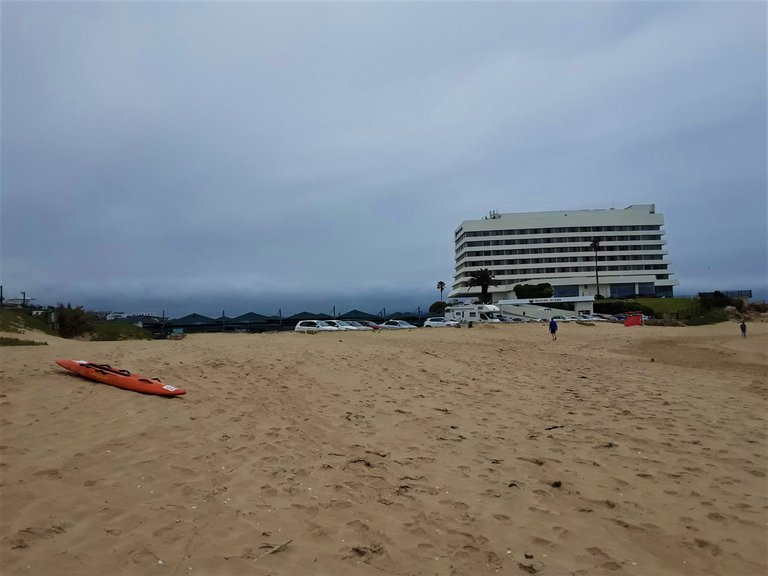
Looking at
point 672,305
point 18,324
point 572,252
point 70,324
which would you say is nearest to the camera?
point 18,324

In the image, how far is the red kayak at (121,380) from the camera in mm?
8047

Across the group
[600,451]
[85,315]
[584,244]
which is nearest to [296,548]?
[600,451]

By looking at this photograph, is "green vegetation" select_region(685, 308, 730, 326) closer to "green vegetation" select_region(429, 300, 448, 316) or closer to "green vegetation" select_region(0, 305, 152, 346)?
"green vegetation" select_region(429, 300, 448, 316)

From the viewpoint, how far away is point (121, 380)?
822 centimetres

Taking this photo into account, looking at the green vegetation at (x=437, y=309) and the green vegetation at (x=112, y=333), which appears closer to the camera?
the green vegetation at (x=112, y=333)

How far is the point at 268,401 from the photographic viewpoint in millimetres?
8453

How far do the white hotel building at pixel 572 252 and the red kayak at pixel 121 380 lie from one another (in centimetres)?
10500

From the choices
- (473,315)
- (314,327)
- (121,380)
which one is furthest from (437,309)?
(121,380)

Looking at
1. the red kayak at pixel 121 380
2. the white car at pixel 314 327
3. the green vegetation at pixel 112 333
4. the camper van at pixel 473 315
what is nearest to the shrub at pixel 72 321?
the green vegetation at pixel 112 333

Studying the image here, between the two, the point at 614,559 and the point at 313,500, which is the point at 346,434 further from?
the point at 614,559

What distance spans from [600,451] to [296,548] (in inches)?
182

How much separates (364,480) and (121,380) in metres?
5.15

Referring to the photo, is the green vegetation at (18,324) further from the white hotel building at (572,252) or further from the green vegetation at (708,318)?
the white hotel building at (572,252)

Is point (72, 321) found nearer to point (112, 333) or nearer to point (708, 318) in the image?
point (112, 333)
